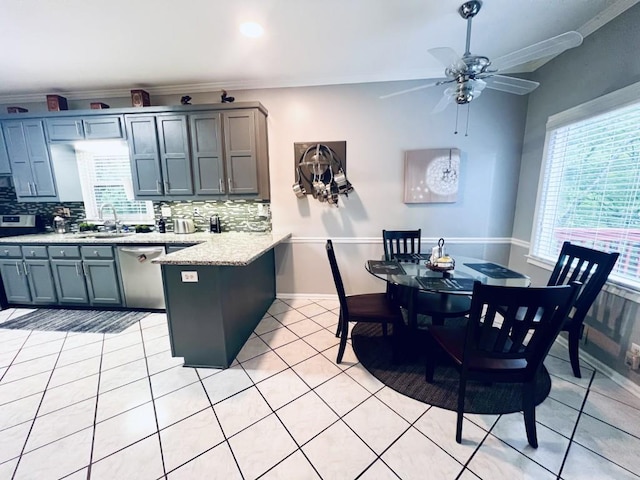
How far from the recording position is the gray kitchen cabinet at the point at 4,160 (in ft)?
10.2

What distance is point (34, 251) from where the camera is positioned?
2.99 m

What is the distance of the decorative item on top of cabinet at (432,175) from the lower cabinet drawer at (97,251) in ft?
11.4

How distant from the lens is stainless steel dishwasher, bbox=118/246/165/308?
2854 mm

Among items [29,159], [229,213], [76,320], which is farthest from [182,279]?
[29,159]

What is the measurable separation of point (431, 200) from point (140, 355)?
336 cm

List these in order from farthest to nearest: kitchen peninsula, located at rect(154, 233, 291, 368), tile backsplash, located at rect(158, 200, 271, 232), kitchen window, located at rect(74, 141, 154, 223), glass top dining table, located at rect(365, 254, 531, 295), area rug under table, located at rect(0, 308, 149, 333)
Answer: kitchen window, located at rect(74, 141, 154, 223) < tile backsplash, located at rect(158, 200, 271, 232) < area rug under table, located at rect(0, 308, 149, 333) < kitchen peninsula, located at rect(154, 233, 291, 368) < glass top dining table, located at rect(365, 254, 531, 295)

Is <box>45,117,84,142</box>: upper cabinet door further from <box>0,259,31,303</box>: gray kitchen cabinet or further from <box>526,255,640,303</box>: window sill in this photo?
<box>526,255,640,303</box>: window sill

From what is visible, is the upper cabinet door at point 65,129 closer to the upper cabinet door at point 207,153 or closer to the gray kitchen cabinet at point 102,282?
the upper cabinet door at point 207,153

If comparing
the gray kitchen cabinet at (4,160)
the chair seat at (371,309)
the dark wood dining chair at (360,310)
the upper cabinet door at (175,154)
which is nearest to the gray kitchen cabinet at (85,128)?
the upper cabinet door at (175,154)

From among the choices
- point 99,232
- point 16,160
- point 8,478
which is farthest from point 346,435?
point 16,160

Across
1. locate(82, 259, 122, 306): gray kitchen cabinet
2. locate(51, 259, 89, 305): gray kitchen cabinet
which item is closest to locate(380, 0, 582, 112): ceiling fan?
locate(82, 259, 122, 306): gray kitchen cabinet

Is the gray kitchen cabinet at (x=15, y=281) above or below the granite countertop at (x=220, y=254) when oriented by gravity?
below

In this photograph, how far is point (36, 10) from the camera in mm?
1795

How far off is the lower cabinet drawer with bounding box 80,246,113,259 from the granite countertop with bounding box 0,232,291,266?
6 centimetres
